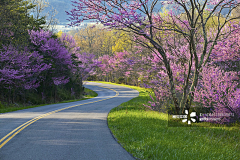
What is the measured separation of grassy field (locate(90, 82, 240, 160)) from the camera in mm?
6203

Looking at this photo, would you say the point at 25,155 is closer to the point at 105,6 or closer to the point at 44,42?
the point at 105,6

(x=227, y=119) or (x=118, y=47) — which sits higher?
(x=118, y=47)

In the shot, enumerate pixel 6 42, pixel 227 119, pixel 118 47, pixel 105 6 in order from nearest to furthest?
pixel 105 6
pixel 227 119
pixel 6 42
pixel 118 47

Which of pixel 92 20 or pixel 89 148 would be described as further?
pixel 92 20

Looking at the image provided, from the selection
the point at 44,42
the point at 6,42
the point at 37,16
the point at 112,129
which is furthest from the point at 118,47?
the point at 112,129

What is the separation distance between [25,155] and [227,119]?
25.8 ft

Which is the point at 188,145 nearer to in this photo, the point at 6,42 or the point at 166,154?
the point at 166,154

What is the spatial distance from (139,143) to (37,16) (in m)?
30.6

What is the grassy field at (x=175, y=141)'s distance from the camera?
620 cm

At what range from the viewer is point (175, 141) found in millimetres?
7500

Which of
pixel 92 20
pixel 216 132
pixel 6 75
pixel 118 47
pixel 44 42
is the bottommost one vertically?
pixel 216 132

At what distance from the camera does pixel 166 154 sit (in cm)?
614

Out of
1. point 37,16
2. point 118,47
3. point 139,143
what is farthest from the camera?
point 118,47

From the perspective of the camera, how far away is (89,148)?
22.5 feet
